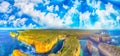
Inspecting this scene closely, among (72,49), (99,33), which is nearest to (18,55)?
(72,49)

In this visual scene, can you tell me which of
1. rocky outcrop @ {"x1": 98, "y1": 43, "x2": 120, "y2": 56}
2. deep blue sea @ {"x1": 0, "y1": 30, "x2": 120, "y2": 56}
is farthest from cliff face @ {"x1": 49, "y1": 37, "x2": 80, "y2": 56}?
rocky outcrop @ {"x1": 98, "y1": 43, "x2": 120, "y2": 56}

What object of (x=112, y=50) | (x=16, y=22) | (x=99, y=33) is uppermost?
(x=16, y=22)

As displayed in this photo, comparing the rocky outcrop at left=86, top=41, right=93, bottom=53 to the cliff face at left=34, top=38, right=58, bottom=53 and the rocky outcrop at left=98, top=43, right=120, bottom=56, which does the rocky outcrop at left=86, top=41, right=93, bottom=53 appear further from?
the cliff face at left=34, top=38, right=58, bottom=53

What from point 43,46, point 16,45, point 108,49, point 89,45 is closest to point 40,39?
point 43,46

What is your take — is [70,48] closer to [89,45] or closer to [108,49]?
[89,45]

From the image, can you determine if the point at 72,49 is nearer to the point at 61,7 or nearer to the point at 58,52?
the point at 58,52
